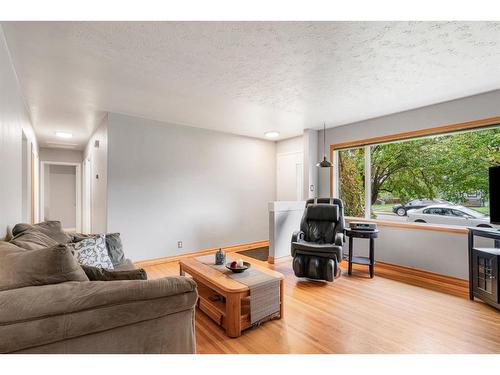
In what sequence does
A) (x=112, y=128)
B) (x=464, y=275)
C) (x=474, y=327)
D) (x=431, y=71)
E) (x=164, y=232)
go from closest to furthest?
(x=474, y=327) < (x=431, y=71) < (x=464, y=275) < (x=112, y=128) < (x=164, y=232)

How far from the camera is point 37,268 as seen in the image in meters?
1.26

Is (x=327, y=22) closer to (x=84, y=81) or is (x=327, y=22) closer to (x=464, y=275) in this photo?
(x=84, y=81)

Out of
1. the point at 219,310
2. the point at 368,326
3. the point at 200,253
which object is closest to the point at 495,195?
the point at 368,326

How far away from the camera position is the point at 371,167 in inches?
171

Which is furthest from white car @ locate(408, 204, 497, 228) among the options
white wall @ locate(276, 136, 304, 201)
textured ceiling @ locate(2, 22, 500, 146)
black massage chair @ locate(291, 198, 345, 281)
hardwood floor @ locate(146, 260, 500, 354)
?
white wall @ locate(276, 136, 304, 201)

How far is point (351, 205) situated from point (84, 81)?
439 centimetres

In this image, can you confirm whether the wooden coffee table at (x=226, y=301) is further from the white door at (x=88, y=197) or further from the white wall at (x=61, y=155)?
the white wall at (x=61, y=155)

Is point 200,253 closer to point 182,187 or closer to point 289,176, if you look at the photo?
point 182,187

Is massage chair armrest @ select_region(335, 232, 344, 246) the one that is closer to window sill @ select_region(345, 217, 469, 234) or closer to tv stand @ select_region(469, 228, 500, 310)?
window sill @ select_region(345, 217, 469, 234)

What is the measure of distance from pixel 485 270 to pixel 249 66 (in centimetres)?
322

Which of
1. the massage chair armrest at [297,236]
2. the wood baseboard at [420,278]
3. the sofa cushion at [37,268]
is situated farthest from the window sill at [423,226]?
the sofa cushion at [37,268]

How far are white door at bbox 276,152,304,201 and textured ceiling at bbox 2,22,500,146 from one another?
1777 mm

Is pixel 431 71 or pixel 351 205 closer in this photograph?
pixel 431 71
